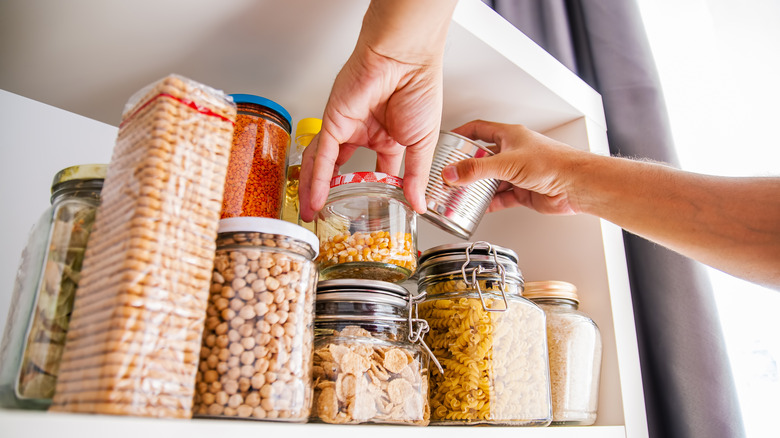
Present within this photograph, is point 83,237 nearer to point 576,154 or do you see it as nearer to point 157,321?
point 157,321

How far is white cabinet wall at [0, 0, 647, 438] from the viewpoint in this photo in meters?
0.68

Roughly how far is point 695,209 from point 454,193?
1.13ft

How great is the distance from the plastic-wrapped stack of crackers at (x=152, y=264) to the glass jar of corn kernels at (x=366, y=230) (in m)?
0.28

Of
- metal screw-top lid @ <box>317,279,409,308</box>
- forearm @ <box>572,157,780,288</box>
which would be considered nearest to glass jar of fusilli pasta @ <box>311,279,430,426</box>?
metal screw-top lid @ <box>317,279,409,308</box>

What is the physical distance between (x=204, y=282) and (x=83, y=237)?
0.14 metres

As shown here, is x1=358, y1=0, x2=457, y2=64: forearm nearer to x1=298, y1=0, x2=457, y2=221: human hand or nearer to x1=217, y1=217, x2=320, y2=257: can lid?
x1=298, y1=0, x2=457, y2=221: human hand

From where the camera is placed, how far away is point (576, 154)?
32.5 inches

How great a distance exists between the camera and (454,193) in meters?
0.82

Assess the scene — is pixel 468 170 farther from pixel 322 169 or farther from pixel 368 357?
pixel 368 357

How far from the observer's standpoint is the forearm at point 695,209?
668 mm

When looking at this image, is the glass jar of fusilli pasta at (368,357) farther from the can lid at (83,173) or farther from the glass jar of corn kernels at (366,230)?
the can lid at (83,173)

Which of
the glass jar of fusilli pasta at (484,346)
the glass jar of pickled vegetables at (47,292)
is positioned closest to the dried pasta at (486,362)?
the glass jar of fusilli pasta at (484,346)

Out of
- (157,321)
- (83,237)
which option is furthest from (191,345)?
(83,237)

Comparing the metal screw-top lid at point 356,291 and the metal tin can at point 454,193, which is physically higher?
the metal tin can at point 454,193
